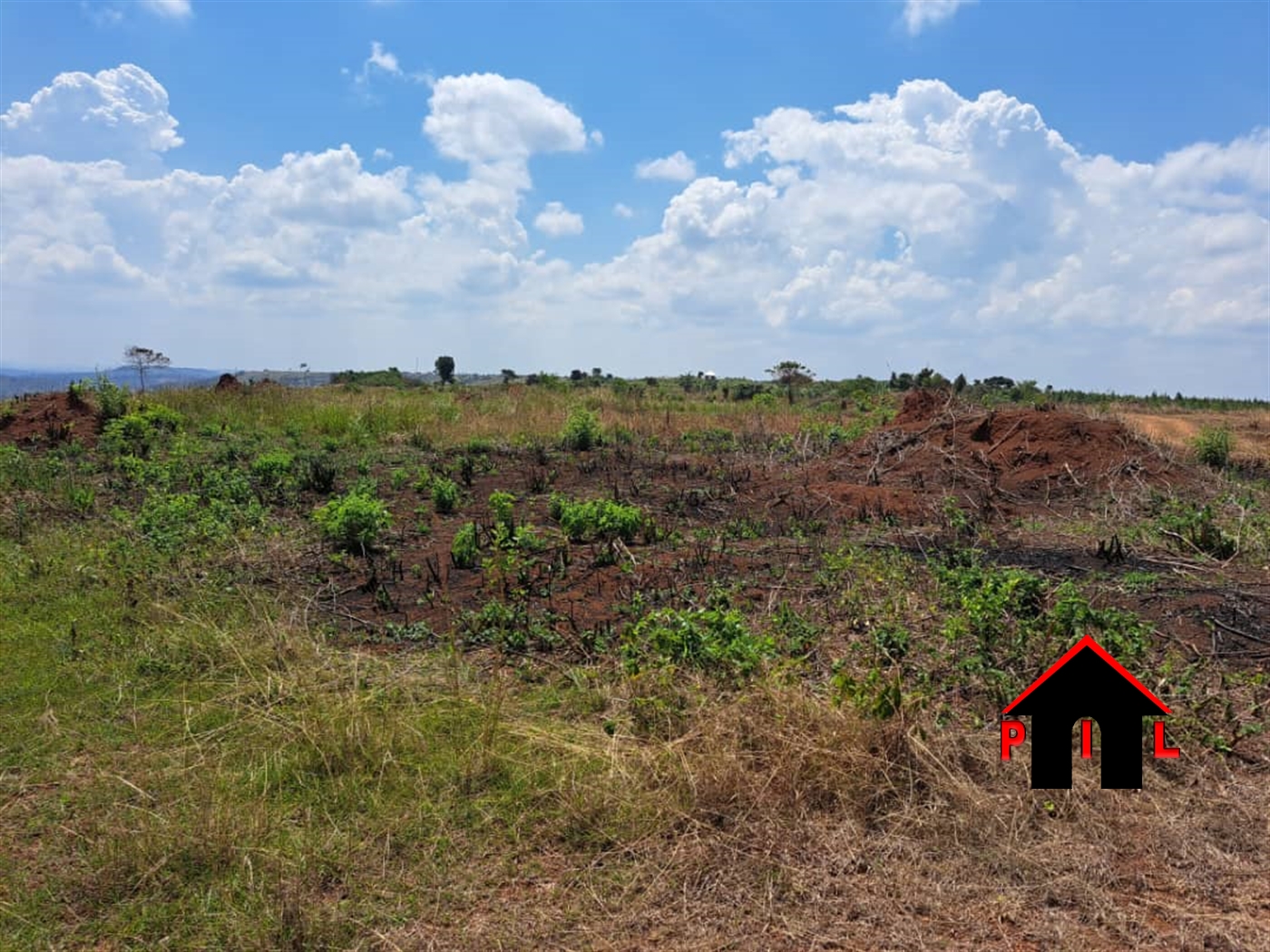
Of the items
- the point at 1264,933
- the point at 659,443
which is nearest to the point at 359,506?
the point at 1264,933

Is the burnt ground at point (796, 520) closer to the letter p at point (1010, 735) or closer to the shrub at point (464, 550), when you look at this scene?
the shrub at point (464, 550)

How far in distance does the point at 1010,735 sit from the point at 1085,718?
1.21ft

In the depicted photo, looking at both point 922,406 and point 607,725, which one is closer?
point 607,725

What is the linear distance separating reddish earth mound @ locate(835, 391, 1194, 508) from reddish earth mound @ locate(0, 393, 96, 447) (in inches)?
479

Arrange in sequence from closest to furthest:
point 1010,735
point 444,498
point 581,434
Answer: point 1010,735, point 444,498, point 581,434

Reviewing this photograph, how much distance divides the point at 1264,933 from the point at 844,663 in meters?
2.09

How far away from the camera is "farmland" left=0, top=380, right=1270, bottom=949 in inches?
112

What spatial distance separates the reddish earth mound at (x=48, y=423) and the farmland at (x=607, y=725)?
5.67 meters

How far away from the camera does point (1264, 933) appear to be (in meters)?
2.67

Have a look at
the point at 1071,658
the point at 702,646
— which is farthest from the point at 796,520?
Answer: the point at 1071,658

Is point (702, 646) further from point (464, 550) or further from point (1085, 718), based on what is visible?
point (464, 550)

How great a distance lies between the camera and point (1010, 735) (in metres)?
3.80

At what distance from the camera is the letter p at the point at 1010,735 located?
3.67 m

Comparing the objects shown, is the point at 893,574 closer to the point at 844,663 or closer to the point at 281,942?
the point at 844,663
